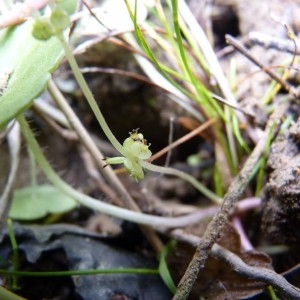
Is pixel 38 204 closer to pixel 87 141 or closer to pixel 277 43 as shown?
pixel 87 141

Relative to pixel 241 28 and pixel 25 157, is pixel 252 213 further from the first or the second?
pixel 25 157

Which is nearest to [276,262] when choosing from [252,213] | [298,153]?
[252,213]

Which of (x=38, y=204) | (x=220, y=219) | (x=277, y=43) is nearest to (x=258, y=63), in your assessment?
(x=277, y=43)

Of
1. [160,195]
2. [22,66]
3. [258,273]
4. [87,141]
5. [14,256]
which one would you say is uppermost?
[22,66]

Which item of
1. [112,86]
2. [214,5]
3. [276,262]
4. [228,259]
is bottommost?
[276,262]

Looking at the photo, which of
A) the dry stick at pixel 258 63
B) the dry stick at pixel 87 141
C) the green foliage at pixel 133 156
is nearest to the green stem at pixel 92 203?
the dry stick at pixel 87 141

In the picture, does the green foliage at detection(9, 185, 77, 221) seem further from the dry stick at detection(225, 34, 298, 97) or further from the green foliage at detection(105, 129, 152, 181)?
the dry stick at detection(225, 34, 298, 97)
